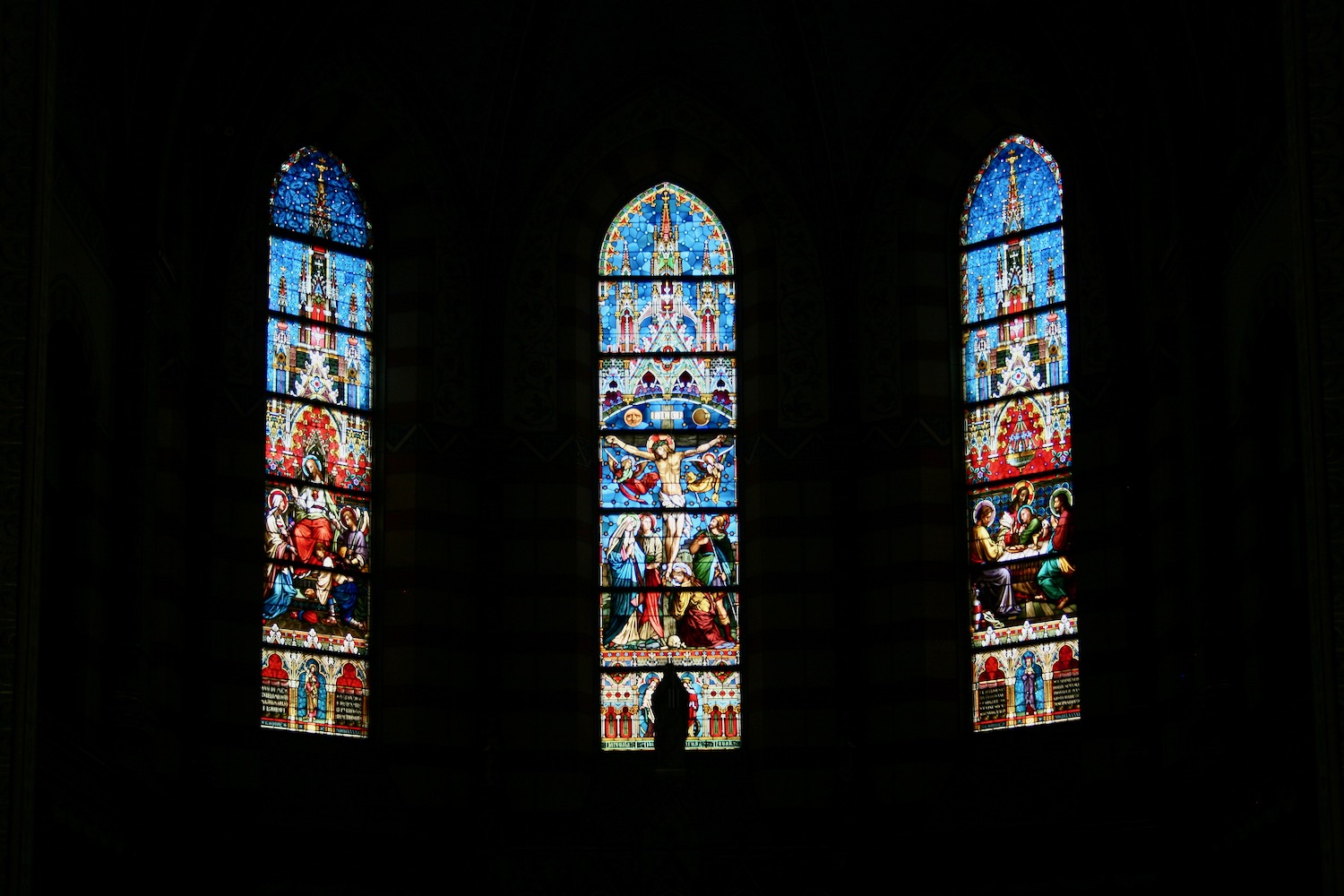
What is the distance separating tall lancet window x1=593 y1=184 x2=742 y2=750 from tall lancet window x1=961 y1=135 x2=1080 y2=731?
2369mm

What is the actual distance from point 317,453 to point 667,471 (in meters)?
3.39

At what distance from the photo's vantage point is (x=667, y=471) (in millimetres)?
22766

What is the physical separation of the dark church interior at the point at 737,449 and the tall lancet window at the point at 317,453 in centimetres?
21

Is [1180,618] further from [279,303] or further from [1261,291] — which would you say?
[279,303]

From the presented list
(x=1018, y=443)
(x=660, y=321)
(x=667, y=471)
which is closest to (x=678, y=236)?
(x=660, y=321)

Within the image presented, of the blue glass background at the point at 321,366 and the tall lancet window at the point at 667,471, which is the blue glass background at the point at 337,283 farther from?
the tall lancet window at the point at 667,471

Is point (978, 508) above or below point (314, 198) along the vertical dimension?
below

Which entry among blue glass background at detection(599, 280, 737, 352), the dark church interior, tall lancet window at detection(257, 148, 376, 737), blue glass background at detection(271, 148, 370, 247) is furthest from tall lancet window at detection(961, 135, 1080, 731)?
blue glass background at detection(271, 148, 370, 247)

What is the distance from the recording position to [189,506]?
67.9ft

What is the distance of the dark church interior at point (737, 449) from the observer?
18.7 metres

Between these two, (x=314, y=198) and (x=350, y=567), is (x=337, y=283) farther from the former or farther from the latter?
(x=350, y=567)

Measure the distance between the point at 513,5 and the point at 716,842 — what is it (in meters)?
8.26

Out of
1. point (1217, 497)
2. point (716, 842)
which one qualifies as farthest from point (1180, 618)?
point (716, 842)

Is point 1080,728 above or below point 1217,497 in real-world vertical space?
below
